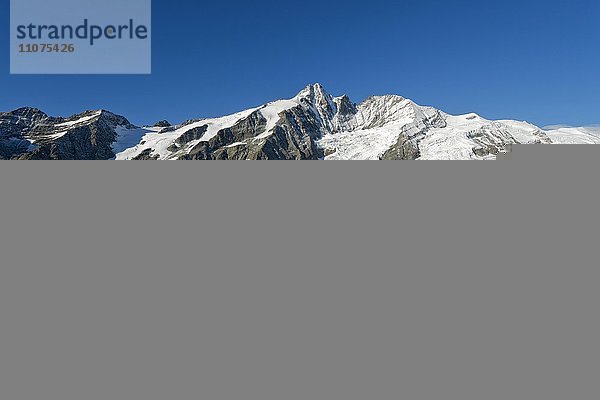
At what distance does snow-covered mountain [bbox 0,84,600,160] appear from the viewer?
84312 millimetres

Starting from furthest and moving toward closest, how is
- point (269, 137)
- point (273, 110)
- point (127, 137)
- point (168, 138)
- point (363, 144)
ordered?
point (273, 110), point (127, 137), point (363, 144), point (269, 137), point (168, 138)

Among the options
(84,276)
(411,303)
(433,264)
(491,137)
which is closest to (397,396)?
(411,303)

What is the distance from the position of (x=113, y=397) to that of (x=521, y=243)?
3.22 m

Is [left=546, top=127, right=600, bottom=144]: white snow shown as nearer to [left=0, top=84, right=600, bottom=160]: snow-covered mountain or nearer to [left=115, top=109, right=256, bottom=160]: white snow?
[left=0, top=84, right=600, bottom=160]: snow-covered mountain

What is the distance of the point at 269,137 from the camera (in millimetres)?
97875

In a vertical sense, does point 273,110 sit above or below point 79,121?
above

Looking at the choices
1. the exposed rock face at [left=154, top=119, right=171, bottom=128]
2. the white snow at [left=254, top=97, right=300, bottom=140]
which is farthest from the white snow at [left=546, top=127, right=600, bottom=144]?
the exposed rock face at [left=154, top=119, right=171, bottom=128]

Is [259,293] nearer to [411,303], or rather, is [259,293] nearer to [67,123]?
[411,303]

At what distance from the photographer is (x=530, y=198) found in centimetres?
257

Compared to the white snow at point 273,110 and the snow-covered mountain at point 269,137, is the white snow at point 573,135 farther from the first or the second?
the white snow at point 273,110

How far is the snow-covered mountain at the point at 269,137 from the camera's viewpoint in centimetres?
8431

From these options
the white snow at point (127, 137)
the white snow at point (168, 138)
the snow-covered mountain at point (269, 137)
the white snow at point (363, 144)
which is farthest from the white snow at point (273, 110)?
the white snow at point (127, 137)

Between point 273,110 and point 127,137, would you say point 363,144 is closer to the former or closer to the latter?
point 273,110

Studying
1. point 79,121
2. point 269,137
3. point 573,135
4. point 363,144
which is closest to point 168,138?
point 79,121
